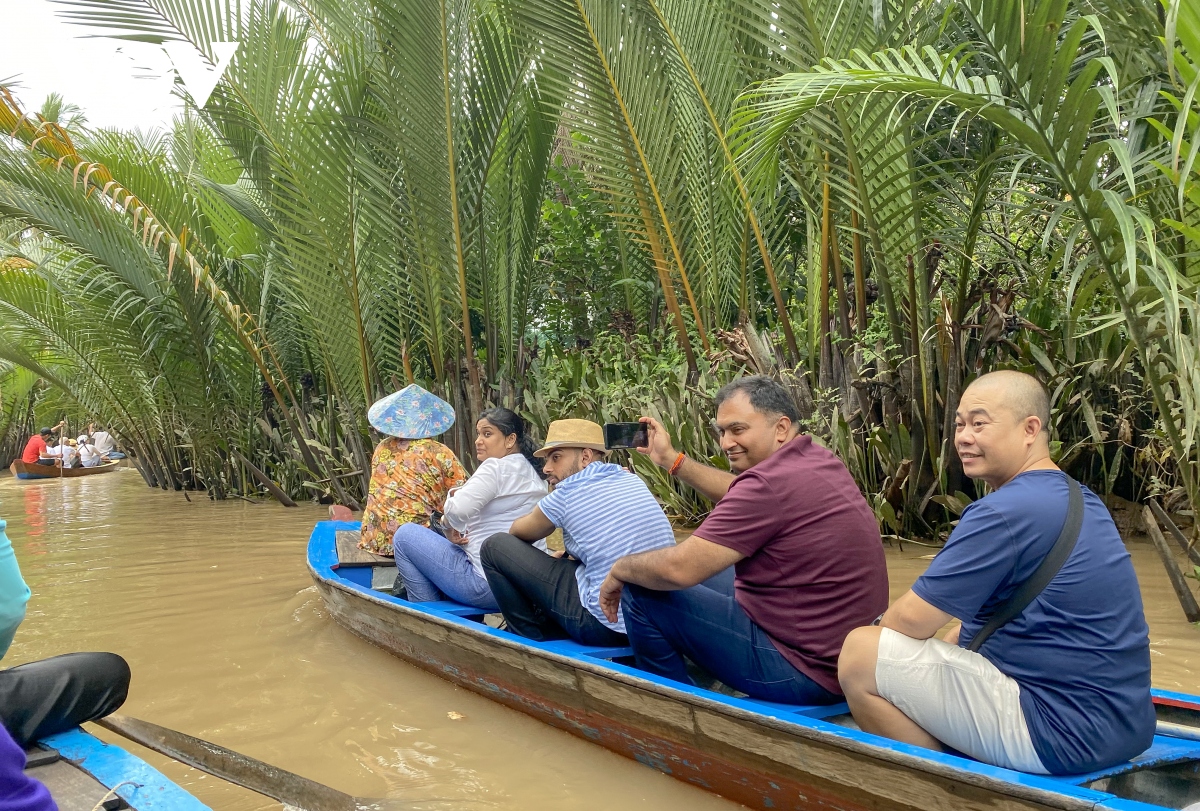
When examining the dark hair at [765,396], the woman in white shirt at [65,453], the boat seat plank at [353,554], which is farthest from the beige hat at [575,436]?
the woman in white shirt at [65,453]

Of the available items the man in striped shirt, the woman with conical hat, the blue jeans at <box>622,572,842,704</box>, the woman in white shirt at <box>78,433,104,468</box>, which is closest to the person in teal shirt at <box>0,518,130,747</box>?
the man in striped shirt

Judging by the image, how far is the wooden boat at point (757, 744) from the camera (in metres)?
2.15

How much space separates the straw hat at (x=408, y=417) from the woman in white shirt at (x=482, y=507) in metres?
0.77

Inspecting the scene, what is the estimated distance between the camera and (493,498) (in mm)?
4258

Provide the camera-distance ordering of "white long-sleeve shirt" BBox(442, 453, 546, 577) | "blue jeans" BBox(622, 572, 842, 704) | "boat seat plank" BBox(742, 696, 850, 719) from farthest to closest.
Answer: "white long-sleeve shirt" BBox(442, 453, 546, 577)
"blue jeans" BBox(622, 572, 842, 704)
"boat seat plank" BBox(742, 696, 850, 719)

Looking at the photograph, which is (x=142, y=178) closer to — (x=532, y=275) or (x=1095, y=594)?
(x=532, y=275)

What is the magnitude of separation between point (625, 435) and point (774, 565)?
88 cm

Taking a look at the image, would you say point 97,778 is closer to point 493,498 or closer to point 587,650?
point 587,650

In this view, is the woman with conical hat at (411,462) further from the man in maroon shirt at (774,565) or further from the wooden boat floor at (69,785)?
the wooden boat floor at (69,785)

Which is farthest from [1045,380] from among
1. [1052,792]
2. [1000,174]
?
[1052,792]

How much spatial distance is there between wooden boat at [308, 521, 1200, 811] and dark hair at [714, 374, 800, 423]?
0.87m

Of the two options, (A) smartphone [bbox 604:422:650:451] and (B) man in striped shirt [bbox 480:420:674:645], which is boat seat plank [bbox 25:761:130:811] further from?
(A) smartphone [bbox 604:422:650:451]

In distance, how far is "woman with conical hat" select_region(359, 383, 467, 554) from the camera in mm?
5211

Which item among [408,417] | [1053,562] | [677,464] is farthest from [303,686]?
[1053,562]
